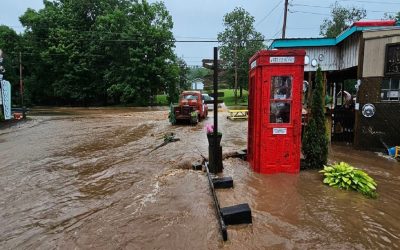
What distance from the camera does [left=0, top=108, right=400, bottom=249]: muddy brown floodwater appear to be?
4582 mm

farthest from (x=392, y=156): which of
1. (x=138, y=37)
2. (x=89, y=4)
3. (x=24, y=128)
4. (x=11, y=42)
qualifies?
(x=11, y=42)

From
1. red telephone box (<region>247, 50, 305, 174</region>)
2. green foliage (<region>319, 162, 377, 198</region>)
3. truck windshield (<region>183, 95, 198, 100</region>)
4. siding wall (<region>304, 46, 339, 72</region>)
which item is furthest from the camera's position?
truck windshield (<region>183, 95, 198, 100</region>)

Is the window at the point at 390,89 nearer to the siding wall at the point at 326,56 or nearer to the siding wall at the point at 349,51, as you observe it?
the siding wall at the point at 349,51

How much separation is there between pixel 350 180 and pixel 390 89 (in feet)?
17.9

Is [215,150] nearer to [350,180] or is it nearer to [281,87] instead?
[281,87]

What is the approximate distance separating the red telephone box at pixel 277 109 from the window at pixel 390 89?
4845 mm

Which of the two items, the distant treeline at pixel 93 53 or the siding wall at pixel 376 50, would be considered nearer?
the siding wall at pixel 376 50

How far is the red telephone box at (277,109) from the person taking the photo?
7.32 m

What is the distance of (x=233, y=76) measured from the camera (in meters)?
48.3

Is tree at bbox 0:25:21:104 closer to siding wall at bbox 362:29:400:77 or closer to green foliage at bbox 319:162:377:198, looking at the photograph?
siding wall at bbox 362:29:400:77

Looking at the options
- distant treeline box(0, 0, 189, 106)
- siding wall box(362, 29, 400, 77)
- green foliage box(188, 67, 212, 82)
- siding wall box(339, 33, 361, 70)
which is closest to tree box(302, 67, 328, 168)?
siding wall box(362, 29, 400, 77)

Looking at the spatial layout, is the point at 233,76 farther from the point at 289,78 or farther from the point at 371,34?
the point at 289,78

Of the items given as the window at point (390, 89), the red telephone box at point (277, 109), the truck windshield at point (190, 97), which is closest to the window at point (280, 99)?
the red telephone box at point (277, 109)

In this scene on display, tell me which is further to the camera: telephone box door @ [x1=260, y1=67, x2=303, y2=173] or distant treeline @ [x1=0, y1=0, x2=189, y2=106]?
distant treeline @ [x1=0, y1=0, x2=189, y2=106]
